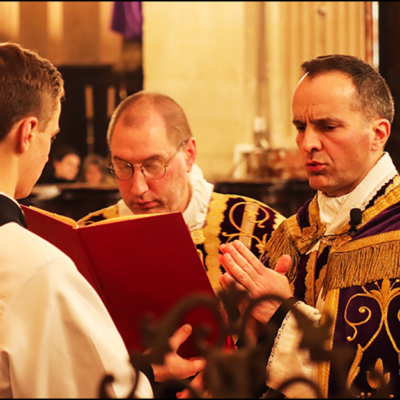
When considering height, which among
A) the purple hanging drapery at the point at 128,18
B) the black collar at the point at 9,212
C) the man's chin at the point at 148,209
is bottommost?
the man's chin at the point at 148,209

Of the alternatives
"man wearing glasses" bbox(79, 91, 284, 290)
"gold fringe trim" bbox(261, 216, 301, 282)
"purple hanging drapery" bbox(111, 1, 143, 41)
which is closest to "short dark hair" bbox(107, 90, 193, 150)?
"man wearing glasses" bbox(79, 91, 284, 290)

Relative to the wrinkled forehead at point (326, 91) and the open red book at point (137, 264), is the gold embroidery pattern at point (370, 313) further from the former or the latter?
the wrinkled forehead at point (326, 91)

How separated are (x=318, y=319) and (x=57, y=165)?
795 cm

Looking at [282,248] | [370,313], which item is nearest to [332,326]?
[370,313]

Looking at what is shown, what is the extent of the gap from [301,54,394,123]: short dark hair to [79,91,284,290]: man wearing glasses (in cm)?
89

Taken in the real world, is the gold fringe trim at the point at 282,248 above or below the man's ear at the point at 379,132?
below

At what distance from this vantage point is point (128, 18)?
36.9ft

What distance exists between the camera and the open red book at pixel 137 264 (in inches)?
76.1

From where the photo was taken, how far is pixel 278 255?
2656 millimetres

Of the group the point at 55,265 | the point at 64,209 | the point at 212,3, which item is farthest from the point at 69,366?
the point at 212,3

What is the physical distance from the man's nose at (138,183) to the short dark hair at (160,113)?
0.25 meters

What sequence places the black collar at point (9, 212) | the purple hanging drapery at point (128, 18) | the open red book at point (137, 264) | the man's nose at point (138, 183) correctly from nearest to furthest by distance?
the black collar at point (9, 212)
the open red book at point (137, 264)
the man's nose at point (138, 183)
the purple hanging drapery at point (128, 18)

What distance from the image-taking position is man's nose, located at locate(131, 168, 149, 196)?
10.0ft

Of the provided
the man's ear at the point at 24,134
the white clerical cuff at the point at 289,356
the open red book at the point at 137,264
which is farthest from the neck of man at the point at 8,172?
the white clerical cuff at the point at 289,356
